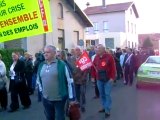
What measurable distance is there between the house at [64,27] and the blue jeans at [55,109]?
59.7ft

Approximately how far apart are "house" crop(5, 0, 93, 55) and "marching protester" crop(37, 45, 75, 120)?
60.1 ft

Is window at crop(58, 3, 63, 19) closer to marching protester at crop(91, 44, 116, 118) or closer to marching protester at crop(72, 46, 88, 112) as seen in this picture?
marching protester at crop(72, 46, 88, 112)

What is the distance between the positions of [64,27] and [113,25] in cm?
2711

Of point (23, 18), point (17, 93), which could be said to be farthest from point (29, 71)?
point (23, 18)

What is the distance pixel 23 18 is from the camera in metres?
5.59

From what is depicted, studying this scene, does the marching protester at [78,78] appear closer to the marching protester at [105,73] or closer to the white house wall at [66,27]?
the marching protester at [105,73]

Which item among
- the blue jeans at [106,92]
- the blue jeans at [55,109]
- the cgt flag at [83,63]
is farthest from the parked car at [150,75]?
the blue jeans at [55,109]

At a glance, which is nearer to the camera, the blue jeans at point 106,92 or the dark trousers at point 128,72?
the blue jeans at point 106,92

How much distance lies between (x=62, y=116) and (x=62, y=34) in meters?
22.5

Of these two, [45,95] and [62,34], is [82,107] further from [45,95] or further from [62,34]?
[62,34]

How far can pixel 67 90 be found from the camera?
245 inches

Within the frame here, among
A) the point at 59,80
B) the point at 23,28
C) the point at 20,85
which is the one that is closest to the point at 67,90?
the point at 59,80

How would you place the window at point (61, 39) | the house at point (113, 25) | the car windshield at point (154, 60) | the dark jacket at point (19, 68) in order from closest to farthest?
the dark jacket at point (19, 68), the car windshield at point (154, 60), the window at point (61, 39), the house at point (113, 25)

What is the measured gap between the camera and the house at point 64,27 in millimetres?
25688
